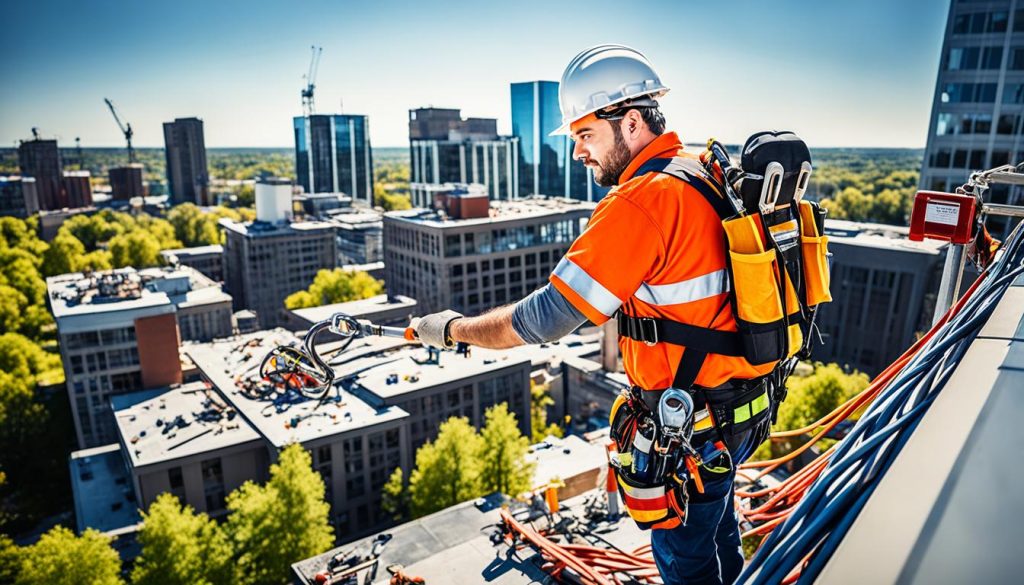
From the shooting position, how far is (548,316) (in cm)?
406

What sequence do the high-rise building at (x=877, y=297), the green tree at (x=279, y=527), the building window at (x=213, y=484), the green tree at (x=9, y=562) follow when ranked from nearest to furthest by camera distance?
the green tree at (x=279, y=527) → the green tree at (x=9, y=562) → the building window at (x=213, y=484) → the high-rise building at (x=877, y=297)

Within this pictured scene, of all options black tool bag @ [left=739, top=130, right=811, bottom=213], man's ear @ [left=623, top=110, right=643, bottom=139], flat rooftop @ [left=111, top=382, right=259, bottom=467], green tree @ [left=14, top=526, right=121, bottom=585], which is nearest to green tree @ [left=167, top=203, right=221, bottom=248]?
flat rooftop @ [left=111, top=382, right=259, bottom=467]

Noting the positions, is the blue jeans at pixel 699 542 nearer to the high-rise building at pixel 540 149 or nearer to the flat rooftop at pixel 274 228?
the flat rooftop at pixel 274 228

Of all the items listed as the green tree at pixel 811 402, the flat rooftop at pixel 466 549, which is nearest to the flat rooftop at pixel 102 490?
the flat rooftop at pixel 466 549

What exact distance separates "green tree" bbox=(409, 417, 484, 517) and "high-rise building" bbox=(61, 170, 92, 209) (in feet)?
382

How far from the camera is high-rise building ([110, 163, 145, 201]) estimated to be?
13062cm

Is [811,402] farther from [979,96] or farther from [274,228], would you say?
[274,228]

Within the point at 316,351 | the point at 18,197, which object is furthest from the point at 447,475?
the point at 18,197

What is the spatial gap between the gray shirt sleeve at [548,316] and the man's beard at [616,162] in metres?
1.03

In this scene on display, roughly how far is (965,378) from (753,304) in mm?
1439

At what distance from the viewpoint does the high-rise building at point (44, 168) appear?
368ft

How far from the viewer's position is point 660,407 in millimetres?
4223

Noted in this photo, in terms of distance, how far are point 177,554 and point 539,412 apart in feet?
75.3

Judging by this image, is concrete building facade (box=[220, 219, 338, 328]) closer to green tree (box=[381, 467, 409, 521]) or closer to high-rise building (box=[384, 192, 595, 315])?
high-rise building (box=[384, 192, 595, 315])
